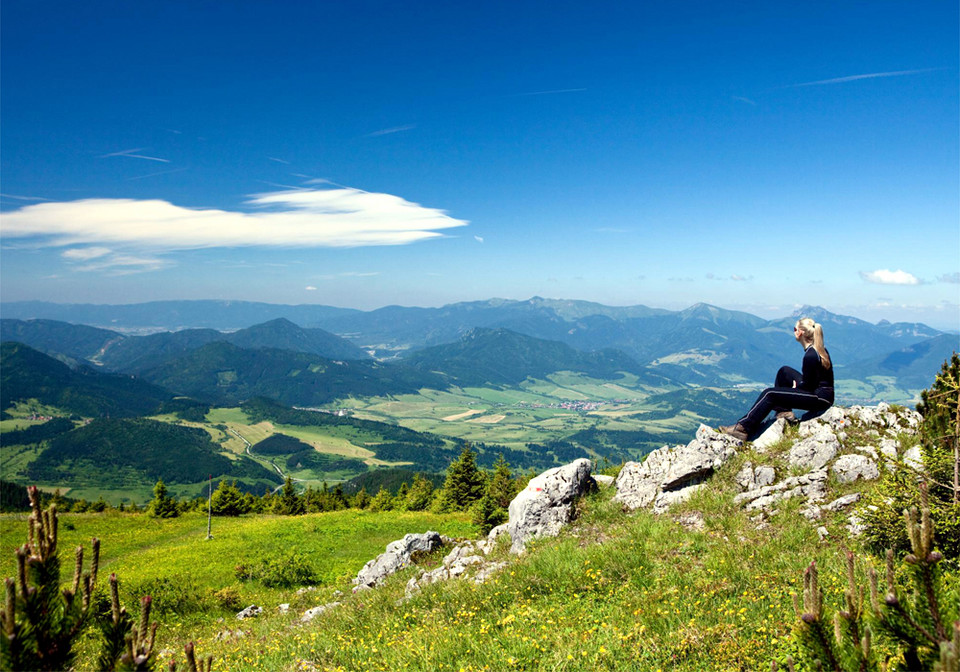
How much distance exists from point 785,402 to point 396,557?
15.9m

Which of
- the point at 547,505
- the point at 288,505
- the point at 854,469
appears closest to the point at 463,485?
the point at 288,505

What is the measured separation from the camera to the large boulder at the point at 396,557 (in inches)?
798

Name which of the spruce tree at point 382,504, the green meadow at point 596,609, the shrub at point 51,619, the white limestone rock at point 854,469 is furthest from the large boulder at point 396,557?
the spruce tree at point 382,504

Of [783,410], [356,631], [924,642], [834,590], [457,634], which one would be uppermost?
[924,642]

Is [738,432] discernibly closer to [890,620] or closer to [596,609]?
[596,609]

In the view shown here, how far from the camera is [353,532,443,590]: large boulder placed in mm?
20266

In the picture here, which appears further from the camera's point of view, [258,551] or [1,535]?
[1,535]

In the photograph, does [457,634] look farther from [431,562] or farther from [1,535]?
[1,535]

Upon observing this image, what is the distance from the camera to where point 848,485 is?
43.9ft

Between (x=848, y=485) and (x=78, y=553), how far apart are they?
16.3 m

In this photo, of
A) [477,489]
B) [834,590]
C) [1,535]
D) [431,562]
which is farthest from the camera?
[477,489]

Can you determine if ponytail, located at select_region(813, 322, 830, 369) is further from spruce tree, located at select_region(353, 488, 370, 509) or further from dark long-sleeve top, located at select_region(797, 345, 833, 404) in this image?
spruce tree, located at select_region(353, 488, 370, 509)

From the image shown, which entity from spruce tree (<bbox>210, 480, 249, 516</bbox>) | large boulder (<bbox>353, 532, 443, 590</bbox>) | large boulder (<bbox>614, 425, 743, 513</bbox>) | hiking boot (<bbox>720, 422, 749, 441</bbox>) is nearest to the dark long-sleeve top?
hiking boot (<bbox>720, 422, 749, 441</bbox>)

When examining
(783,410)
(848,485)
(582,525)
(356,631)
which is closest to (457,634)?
(356,631)
